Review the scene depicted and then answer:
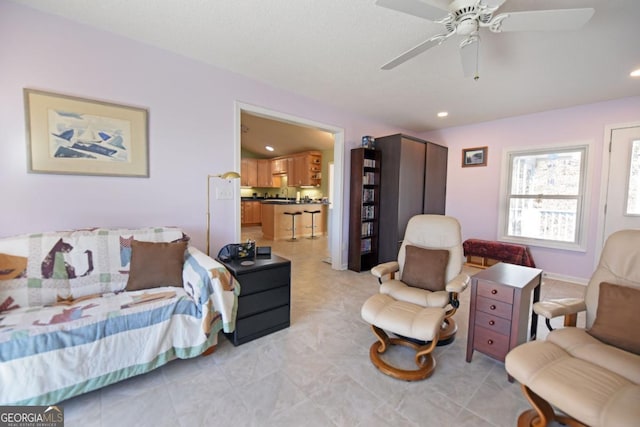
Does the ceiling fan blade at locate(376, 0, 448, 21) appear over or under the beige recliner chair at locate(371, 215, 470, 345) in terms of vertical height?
over

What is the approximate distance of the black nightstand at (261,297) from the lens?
2.09 m

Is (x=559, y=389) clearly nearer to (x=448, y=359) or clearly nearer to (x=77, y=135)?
(x=448, y=359)

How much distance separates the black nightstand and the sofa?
7.6 inches

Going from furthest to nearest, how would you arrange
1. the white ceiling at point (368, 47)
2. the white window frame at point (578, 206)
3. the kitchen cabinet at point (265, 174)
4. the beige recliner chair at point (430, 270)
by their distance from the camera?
the kitchen cabinet at point (265, 174), the white window frame at point (578, 206), the beige recliner chair at point (430, 270), the white ceiling at point (368, 47)

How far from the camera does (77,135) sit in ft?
6.75

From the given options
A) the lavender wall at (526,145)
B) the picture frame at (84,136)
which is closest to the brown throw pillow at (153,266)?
the picture frame at (84,136)

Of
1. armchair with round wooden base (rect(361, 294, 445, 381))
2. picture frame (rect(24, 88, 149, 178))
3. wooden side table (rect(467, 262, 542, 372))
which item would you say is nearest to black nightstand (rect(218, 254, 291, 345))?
armchair with round wooden base (rect(361, 294, 445, 381))

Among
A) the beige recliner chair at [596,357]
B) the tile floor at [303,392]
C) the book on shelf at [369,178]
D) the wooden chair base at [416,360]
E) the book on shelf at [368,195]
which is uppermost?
the book on shelf at [369,178]

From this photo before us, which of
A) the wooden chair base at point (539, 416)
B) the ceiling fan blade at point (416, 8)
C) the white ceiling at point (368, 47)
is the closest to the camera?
the wooden chair base at point (539, 416)

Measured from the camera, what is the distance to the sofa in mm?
1324

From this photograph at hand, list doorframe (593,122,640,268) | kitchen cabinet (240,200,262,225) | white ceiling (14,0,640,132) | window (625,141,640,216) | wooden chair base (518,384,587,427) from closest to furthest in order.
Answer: wooden chair base (518,384,587,427) < white ceiling (14,0,640,132) < window (625,141,640,216) < doorframe (593,122,640,268) < kitchen cabinet (240,200,262,225)

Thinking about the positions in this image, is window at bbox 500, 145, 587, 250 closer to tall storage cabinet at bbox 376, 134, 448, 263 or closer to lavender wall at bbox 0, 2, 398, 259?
tall storage cabinet at bbox 376, 134, 448, 263

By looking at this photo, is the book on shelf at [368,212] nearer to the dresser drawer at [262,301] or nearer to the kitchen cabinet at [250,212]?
the dresser drawer at [262,301]

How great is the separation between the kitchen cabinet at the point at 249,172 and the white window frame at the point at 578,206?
726cm
